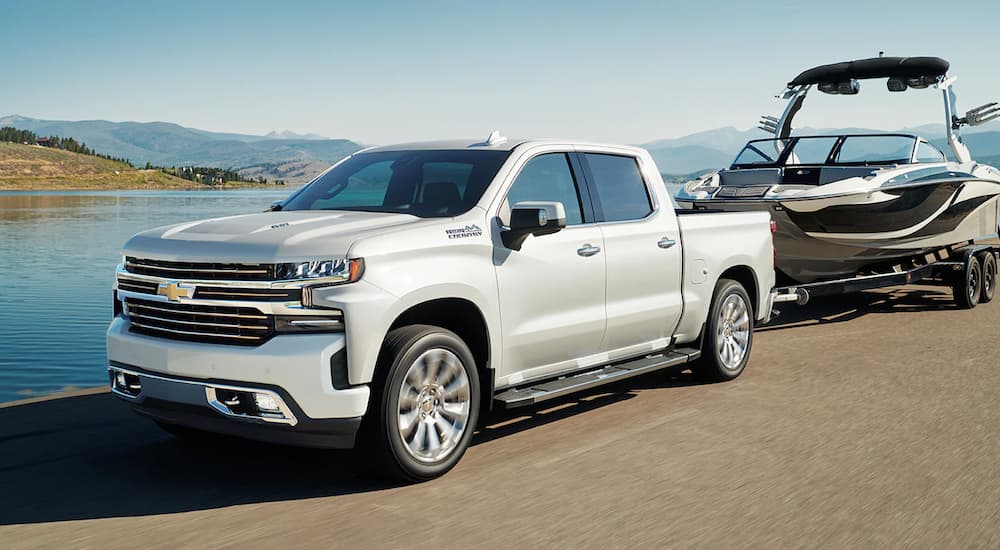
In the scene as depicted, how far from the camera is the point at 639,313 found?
7152 millimetres

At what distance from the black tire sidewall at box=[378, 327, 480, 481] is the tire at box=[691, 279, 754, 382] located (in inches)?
119

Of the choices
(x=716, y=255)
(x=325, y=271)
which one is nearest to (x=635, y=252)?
(x=716, y=255)

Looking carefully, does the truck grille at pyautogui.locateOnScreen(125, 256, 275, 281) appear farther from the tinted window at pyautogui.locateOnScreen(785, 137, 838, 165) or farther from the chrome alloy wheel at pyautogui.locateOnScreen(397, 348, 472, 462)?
the tinted window at pyautogui.locateOnScreen(785, 137, 838, 165)

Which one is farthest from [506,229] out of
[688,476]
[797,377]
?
[797,377]

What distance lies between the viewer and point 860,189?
11875 mm

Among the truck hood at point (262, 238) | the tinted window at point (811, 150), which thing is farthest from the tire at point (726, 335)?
the tinted window at point (811, 150)

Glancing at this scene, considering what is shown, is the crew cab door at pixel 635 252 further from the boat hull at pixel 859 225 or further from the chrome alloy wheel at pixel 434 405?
the boat hull at pixel 859 225

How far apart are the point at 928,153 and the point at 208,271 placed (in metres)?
10.6

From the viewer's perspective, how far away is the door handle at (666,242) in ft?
24.3

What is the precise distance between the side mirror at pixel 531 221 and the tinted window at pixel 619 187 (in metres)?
1.07

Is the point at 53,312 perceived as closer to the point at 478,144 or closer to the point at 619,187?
the point at 478,144

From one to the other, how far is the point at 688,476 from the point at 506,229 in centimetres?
177

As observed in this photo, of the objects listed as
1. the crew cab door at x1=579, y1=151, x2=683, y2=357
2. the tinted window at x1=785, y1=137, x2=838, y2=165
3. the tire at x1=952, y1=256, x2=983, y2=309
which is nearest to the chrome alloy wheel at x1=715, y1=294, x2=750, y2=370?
the crew cab door at x1=579, y1=151, x2=683, y2=357

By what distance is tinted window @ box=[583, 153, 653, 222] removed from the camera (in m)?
A: 7.06
